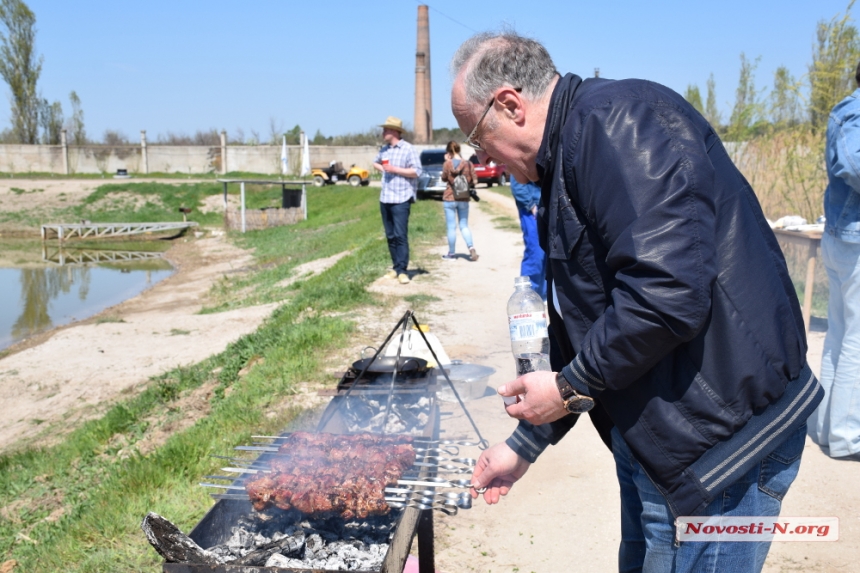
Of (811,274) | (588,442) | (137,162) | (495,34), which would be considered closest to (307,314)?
(588,442)

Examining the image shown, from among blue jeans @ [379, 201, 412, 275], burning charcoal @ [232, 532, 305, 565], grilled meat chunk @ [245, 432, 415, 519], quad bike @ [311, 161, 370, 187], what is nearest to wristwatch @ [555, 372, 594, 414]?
grilled meat chunk @ [245, 432, 415, 519]

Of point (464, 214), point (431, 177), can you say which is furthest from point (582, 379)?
point (431, 177)

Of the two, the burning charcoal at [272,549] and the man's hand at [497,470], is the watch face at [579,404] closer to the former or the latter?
the man's hand at [497,470]

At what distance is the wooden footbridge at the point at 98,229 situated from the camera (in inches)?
1204

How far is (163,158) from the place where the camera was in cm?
5097

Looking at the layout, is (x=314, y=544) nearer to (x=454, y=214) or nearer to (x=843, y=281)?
(x=843, y=281)

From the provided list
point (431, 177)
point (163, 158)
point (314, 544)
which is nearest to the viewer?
point (314, 544)

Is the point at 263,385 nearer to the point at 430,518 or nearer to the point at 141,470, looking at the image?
the point at 141,470

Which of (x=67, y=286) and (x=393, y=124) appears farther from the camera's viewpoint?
(x=67, y=286)

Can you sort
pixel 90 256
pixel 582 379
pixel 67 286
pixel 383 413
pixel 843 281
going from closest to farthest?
pixel 582 379
pixel 843 281
pixel 383 413
pixel 67 286
pixel 90 256

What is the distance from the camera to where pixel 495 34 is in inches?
86.6

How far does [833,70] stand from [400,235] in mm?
6850

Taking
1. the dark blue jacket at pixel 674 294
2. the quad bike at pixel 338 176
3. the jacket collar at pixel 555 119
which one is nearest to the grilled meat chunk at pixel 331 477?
the dark blue jacket at pixel 674 294

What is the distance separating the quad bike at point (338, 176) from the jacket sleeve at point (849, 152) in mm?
35010
